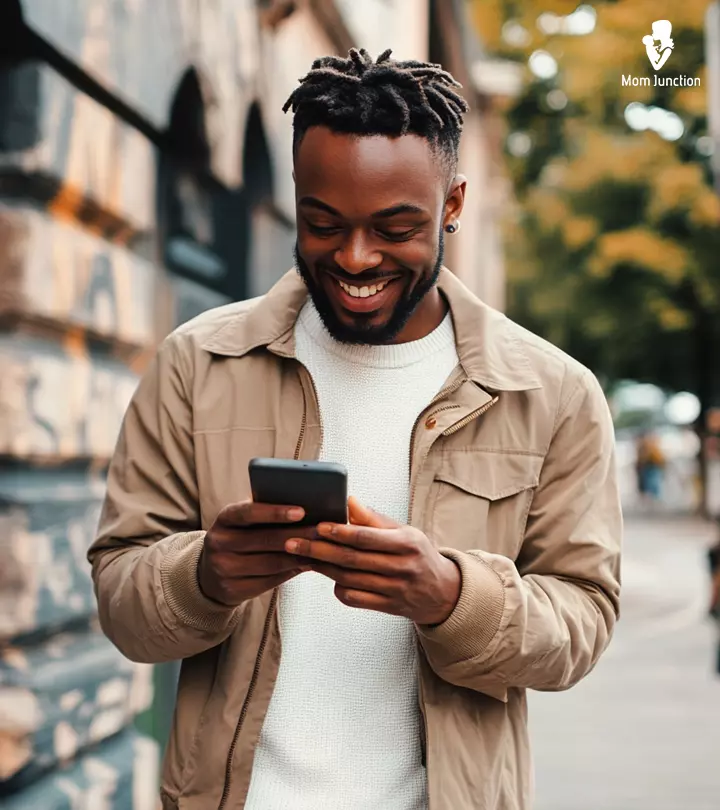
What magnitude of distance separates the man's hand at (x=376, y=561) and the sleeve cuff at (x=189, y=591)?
222mm

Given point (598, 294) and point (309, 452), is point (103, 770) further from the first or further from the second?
point (598, 294)

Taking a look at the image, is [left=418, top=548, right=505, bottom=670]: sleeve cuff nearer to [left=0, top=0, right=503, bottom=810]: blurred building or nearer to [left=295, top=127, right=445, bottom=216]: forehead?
[left=295, top=127, right=445, bottom=216]: forehead

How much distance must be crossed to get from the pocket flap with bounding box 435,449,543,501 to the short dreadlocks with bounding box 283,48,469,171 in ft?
1.61

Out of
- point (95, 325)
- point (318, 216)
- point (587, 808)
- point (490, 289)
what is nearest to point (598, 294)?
point (490, 289)

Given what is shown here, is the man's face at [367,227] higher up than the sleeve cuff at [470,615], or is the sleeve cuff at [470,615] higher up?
the man's face at [367,227]

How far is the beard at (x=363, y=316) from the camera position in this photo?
218 centimetres

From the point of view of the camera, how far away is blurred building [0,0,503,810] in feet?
11.0

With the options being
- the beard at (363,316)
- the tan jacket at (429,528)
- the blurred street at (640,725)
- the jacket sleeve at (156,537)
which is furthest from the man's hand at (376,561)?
the blurred street at (640,725)

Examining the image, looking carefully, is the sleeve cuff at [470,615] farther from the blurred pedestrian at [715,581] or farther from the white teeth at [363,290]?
the blurred pedestrian at [715,581]

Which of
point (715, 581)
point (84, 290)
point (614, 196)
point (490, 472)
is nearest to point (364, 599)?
point (490, 472)

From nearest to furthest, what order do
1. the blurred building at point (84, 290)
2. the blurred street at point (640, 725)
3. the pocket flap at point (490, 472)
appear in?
the pocket flap at point (490, 472)
the blurred building at point (84, 290)
the blurred street at point (640, 725)

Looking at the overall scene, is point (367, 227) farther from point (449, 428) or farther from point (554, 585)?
point (554, 585)

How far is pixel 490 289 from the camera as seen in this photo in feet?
82.9

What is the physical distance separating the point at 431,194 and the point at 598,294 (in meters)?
24.0
